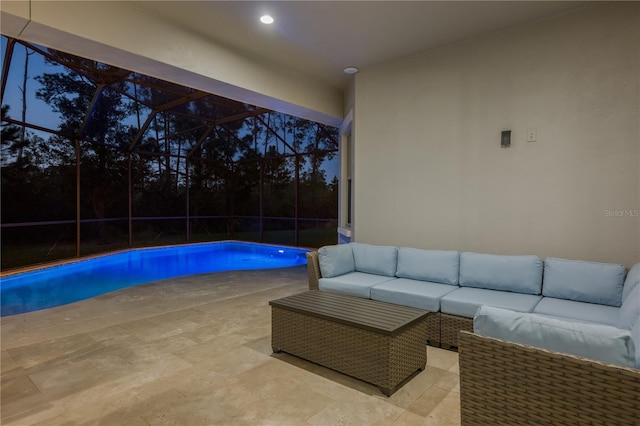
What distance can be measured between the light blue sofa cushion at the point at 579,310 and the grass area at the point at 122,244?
7733mm

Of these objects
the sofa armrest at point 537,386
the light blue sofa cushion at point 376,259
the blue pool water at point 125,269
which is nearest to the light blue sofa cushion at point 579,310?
the sofa armrest at point 537,386

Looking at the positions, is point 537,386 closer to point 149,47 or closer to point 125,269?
point 149,47

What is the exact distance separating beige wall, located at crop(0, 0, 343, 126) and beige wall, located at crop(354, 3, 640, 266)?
139 cm

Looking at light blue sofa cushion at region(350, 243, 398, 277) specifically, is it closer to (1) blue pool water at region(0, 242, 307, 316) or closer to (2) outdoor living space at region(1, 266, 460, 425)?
(2) outdoor living space at region(1, 266, 460, 425)

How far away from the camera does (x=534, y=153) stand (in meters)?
3.72

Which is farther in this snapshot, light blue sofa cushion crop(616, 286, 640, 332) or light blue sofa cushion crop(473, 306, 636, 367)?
light blue sofa cushion crop(616, 286, 640, 332)

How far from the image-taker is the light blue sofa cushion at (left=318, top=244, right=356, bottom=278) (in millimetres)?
4137

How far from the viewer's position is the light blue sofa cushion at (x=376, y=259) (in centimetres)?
421

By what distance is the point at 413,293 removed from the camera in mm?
3438

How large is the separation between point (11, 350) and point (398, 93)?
5.03m

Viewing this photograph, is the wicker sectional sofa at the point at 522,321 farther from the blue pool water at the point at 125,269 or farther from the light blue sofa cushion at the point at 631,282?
the blue pool water at the point at 125,269

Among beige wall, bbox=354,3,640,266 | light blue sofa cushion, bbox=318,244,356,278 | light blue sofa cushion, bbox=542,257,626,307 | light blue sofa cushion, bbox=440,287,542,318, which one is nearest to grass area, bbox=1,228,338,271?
beige wall, bbox=354,3,640,266

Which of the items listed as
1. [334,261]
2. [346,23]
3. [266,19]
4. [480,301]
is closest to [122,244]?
[334,261]

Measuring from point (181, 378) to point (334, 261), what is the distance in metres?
2.10
